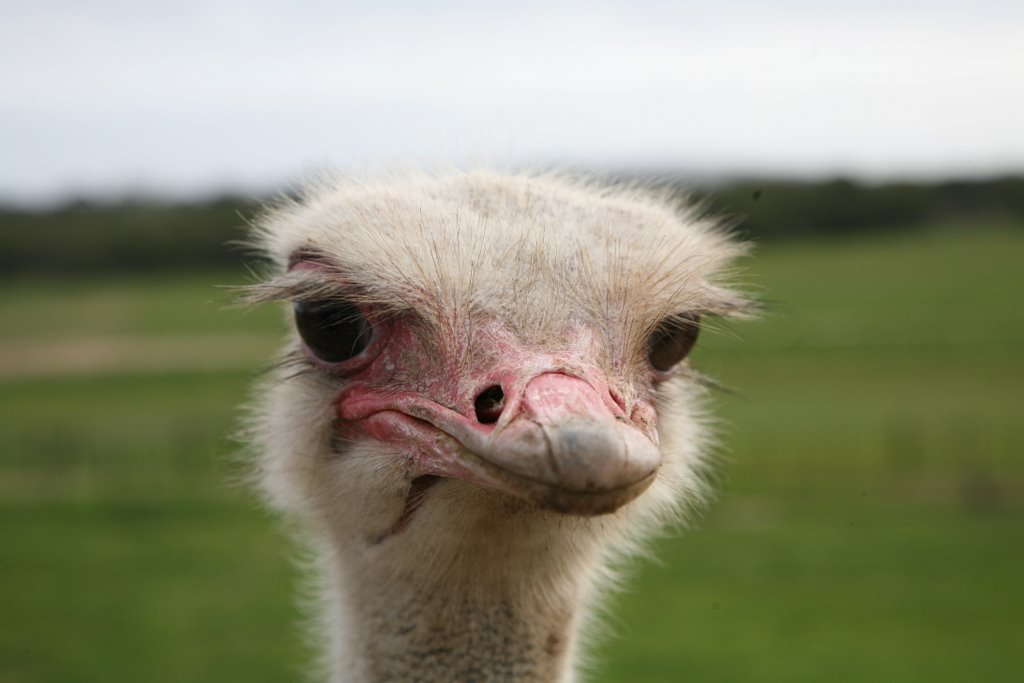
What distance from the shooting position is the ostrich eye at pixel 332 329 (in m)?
2.35

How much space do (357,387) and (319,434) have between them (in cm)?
23

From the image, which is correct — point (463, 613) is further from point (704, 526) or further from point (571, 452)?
point (704, 526)

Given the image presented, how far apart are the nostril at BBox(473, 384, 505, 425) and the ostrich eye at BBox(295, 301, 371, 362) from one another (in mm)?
456

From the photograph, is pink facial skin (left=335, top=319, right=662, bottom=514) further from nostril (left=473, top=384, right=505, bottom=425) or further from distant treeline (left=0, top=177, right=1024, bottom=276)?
distant treeline (left=0, top=177, right=1024, bottom=276)

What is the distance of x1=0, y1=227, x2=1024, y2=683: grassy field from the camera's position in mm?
14984

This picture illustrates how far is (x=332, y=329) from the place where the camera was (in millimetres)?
2406

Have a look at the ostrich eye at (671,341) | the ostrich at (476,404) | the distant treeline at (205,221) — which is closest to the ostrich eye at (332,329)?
the ostrich at (476,404)

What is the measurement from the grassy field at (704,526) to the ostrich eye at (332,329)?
0.81 m

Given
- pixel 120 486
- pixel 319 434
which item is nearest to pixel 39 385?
pixel 120 486

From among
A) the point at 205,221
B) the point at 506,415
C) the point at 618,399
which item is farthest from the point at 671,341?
the point at 205,221

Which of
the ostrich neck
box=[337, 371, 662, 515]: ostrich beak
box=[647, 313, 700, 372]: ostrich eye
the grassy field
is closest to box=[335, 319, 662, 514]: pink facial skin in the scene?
box=[337, 371, 662, 515]: ostrich beak

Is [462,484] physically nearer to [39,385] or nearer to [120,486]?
[120,486]

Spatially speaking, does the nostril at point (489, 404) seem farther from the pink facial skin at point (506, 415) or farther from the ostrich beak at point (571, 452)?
the ostrich beak at point (571, 452)

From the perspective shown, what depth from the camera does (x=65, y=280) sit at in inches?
938
